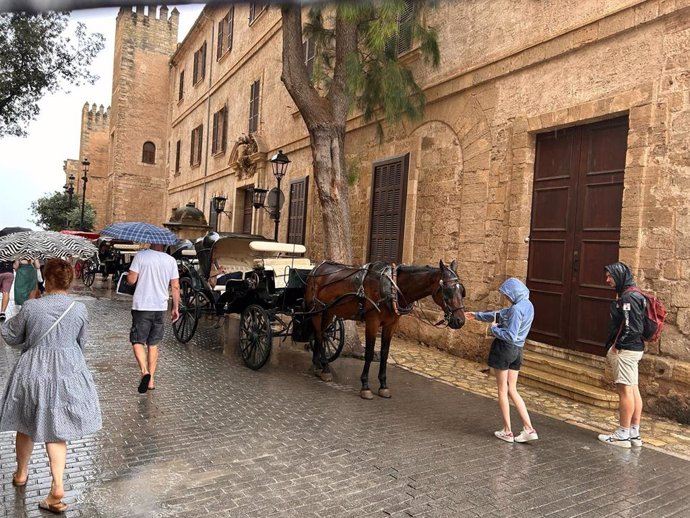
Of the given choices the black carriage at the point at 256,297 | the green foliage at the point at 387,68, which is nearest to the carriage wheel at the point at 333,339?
the black carriage at the point at 256,297

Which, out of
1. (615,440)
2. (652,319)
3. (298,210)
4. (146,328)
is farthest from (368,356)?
(298,210)

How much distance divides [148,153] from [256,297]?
100ft

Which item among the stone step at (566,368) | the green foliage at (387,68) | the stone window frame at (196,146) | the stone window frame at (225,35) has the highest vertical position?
the stone window frame at (225,35)

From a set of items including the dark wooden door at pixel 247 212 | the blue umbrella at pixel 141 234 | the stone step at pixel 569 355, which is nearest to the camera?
the blue umbrella at pixel 141 234

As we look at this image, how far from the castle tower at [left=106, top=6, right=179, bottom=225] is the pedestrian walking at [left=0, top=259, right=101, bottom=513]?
104 feet

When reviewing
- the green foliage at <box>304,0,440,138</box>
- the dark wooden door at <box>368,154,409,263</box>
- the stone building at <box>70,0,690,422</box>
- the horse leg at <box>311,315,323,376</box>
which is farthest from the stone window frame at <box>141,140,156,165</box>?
the horse leg at <box>311,315,323,376</box>

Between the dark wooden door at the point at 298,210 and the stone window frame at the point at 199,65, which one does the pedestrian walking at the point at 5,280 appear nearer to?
the dark wooden door at the point at 298,210

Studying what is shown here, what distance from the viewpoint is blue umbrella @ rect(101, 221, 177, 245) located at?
6.37m

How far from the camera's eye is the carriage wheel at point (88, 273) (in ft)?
59.0

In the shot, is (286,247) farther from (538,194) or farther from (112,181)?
(112,181)

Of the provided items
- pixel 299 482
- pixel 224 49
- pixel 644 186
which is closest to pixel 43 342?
pixel 299 482

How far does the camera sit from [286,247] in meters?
8.67

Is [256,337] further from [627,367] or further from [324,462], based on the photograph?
[627,367]

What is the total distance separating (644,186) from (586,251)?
1216 mm
